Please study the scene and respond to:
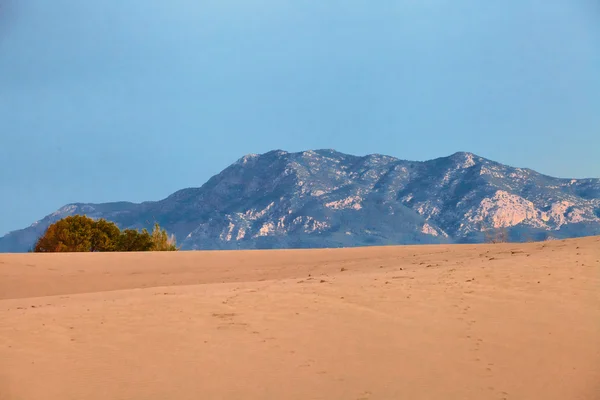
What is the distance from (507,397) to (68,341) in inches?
270

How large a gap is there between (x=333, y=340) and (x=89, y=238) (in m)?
42.1

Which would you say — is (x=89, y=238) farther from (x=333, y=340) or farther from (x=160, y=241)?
(x=333, y=340)

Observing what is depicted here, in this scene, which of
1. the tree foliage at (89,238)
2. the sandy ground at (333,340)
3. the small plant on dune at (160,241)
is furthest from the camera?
the small plant on dune at (160,241)

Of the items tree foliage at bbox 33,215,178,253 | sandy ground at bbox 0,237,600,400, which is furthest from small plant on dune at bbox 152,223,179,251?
sandy ground at bbox 0,237,600,400

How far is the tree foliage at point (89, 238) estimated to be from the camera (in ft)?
157

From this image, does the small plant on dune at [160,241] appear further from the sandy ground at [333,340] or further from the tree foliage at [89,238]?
the sandy ground at [333,340]

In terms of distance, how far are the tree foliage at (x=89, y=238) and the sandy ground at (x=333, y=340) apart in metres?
33.6

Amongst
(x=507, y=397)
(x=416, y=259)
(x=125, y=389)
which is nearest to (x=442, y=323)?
(x=507, y=397)

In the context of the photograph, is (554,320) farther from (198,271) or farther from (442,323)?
(198,271)

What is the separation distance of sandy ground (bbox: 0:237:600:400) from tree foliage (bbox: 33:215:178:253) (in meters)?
33.6

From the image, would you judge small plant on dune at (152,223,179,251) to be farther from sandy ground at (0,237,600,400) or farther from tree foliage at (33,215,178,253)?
sandy ground at (0,237,600,400)

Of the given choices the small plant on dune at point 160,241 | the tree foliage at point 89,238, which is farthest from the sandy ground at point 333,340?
the small plant on dune at point 160,241

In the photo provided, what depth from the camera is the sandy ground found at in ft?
28.2

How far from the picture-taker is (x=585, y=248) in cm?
1852
